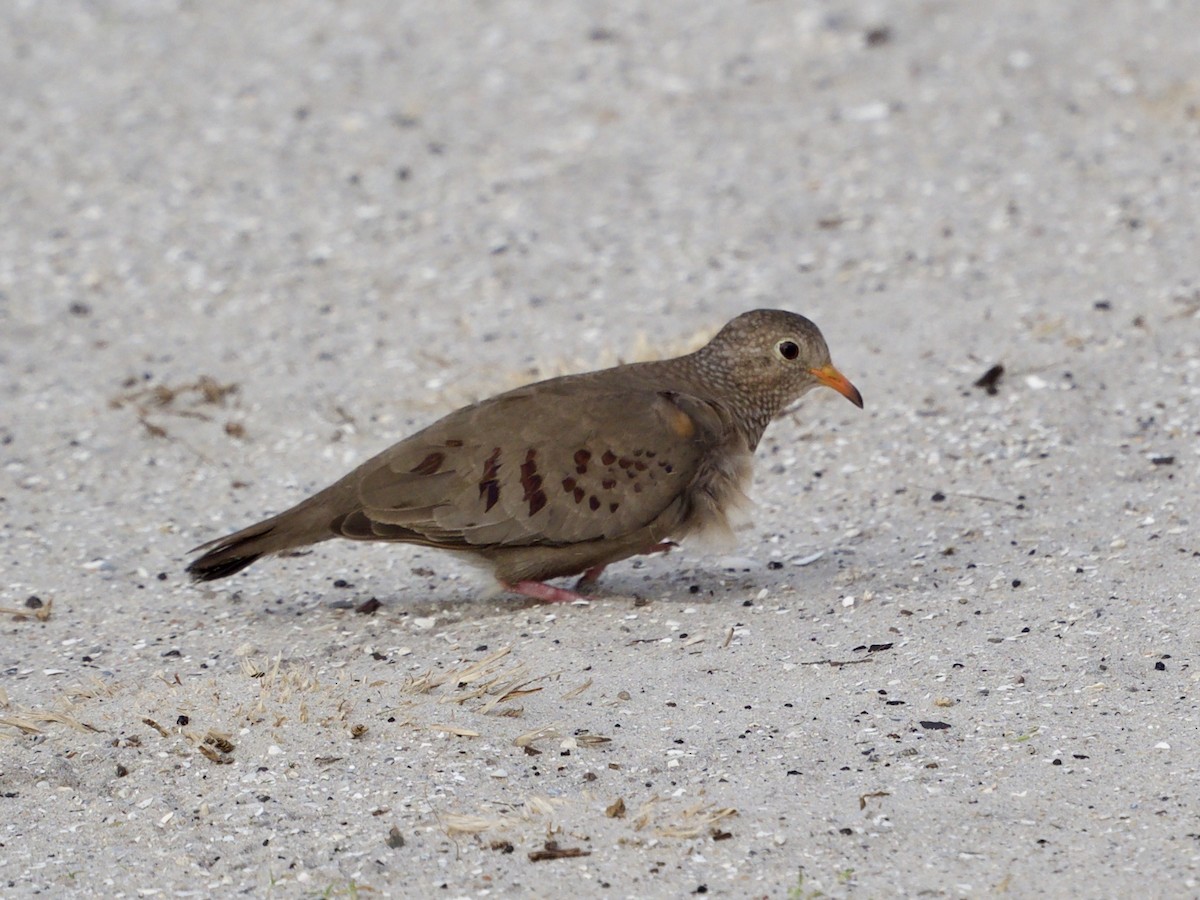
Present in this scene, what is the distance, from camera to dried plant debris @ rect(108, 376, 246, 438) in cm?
788

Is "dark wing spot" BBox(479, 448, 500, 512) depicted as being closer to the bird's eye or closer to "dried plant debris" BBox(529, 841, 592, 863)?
the bird's eye

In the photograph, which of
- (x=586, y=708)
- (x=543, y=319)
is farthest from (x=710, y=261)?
(x=586, y=708)

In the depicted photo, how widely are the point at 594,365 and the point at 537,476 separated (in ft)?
8.12

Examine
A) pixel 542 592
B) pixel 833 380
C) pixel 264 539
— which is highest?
pixel 833 380

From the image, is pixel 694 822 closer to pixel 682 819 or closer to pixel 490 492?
pixel 682 819

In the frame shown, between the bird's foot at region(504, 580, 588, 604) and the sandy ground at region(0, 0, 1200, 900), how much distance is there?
5 centimetres

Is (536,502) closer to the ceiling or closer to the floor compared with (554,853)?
closer to the ceiling

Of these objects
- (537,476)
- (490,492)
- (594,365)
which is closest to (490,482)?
(490,492)

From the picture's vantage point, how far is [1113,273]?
8.43 m

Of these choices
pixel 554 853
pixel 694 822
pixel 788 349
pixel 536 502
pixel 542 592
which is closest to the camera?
pixel 554 853

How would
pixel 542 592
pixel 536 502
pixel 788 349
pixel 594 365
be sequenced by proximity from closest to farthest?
pixel 536 502, pixel 542 592, pixel 788 349, pixel 594 365

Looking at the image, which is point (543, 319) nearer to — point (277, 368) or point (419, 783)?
point (277, 368)

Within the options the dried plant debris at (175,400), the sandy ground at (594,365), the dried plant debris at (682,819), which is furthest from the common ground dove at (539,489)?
the dried plant debris at (175,400)

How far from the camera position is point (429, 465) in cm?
570
